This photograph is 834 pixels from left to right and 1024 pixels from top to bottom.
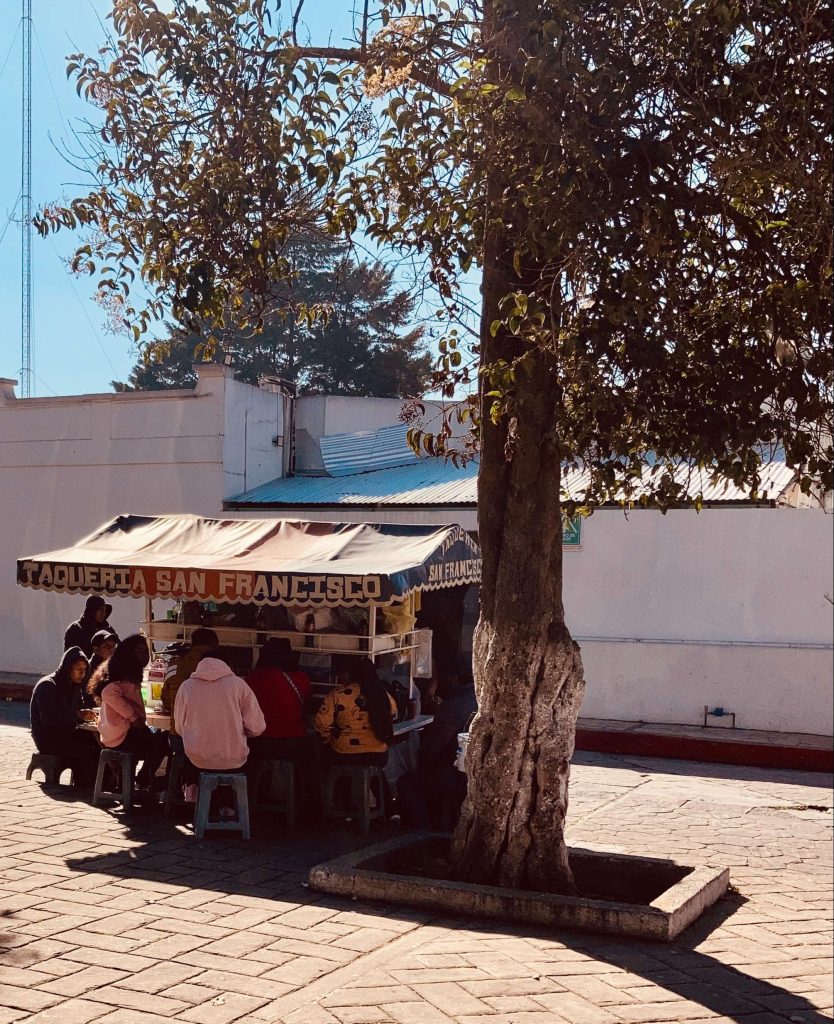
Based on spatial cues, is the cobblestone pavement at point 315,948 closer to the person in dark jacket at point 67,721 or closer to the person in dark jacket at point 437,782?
the person in dark jacket at point 437,782

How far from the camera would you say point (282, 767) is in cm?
930

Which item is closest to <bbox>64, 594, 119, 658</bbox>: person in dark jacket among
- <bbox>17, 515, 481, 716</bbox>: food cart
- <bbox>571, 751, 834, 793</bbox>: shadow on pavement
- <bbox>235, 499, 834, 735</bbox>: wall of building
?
<bbox>17, 515, 481, 716</bbox>: food cart

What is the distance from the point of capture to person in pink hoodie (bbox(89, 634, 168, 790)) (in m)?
9.63

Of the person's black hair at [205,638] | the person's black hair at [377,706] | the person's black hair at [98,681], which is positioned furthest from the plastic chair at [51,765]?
the person's black hair at [377,706]

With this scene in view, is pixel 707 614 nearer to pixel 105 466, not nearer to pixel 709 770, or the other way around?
pixel 709 770

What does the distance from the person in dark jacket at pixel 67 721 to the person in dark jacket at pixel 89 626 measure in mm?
826

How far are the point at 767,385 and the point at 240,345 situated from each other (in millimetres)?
32007

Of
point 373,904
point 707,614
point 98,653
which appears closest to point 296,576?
point 98,653

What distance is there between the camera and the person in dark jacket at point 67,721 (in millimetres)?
10352

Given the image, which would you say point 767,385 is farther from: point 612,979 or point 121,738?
point 121,738

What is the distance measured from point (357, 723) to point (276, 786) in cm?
88

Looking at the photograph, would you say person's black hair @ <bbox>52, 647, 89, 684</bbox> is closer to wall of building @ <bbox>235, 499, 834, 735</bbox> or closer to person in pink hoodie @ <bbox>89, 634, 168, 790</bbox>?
person in pink hoodie @ <bbox>89, 634, 168, 790</bbox>

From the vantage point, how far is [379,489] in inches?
792

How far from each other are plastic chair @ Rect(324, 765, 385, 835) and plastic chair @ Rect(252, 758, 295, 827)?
0.27 m
